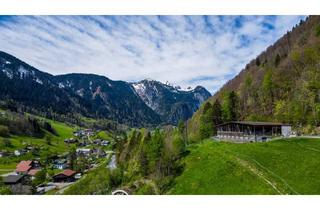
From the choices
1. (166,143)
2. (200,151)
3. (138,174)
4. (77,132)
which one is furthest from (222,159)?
(77,132)

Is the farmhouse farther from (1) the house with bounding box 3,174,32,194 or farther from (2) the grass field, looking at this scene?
(1) the house with bounding box 3,174,32,194

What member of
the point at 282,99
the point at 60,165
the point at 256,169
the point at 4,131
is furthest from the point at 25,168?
the point at 256,169

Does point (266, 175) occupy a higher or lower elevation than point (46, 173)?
higher

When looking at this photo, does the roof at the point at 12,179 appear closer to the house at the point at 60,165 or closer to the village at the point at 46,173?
the village at the point at 46,173

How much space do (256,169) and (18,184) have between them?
51826 millimetres

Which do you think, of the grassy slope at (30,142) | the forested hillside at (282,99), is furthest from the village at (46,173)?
the forested hillside at (282,99)

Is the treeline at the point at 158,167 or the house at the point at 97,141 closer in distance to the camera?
the treeline at the point at 158,167

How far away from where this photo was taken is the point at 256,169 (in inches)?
1129

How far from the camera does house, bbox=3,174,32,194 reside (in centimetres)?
5506

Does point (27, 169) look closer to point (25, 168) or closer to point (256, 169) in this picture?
point (25, 168)

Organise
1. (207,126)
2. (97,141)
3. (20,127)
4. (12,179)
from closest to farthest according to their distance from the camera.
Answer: (207,126) < (12,179) < (20,127) < (97,141)

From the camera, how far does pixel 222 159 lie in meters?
33.1

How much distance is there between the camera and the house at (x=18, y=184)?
181 ft

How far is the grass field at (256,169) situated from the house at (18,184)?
34658 millimetres
